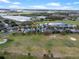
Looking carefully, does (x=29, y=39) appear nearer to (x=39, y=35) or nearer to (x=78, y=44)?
(x=39, y=35)

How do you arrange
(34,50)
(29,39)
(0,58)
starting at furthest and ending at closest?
(29,39) < (34,50) < (0,58)

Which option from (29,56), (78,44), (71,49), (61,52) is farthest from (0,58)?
(78,44)

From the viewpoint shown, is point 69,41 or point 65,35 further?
point 65,35

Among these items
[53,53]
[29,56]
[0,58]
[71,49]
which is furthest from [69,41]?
[0,58]

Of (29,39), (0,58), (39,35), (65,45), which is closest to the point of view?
(0,58)

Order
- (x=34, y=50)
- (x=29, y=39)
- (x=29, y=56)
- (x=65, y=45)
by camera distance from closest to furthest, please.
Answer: (x=29, y=56)
(x=34, y=50)
(x=65, y=45)
(x=29, y=39)

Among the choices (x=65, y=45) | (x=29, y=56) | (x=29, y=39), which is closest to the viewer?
(x=29, y=56)

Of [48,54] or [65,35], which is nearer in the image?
[48,54]

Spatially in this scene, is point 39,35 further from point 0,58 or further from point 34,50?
point 0,58
